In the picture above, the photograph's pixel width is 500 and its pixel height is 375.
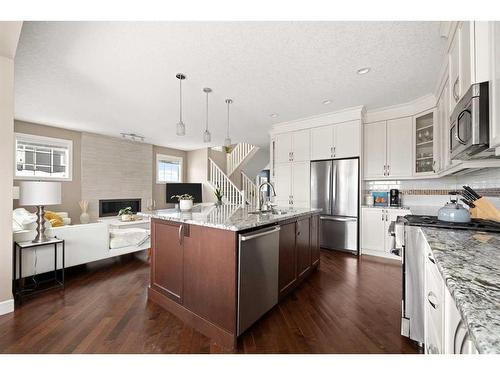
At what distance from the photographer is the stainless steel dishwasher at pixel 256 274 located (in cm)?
163

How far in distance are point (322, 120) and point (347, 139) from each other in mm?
620

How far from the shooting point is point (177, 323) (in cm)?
190

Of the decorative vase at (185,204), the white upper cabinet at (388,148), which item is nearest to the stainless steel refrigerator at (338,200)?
the white upper cabinet at (388,148)

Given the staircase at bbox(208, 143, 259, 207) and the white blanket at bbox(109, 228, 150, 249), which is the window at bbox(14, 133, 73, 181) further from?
the staircase at bbox(208, 143, 259, 207)

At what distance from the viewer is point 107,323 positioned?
189 cm

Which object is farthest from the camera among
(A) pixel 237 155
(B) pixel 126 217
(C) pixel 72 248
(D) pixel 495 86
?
(A) pixel 237 155

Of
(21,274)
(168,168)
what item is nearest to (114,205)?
(168,168)

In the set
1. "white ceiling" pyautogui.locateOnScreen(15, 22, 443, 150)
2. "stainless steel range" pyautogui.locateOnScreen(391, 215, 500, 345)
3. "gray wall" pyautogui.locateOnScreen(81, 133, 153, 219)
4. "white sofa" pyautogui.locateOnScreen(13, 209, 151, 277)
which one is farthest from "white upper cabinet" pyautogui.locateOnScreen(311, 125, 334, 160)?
"gray wall" pyautogui.locateOnScreen(81, 133, 153, 219)

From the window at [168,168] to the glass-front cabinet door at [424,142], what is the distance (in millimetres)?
6522

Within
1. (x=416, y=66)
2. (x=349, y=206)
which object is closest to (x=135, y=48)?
(x=416, y=66)

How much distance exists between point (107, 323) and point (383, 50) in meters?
3.63

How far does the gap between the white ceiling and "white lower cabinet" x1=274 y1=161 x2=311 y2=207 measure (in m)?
1.08

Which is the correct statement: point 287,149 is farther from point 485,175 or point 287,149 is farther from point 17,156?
point 17,156

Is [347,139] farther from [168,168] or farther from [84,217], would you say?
[84,217]
